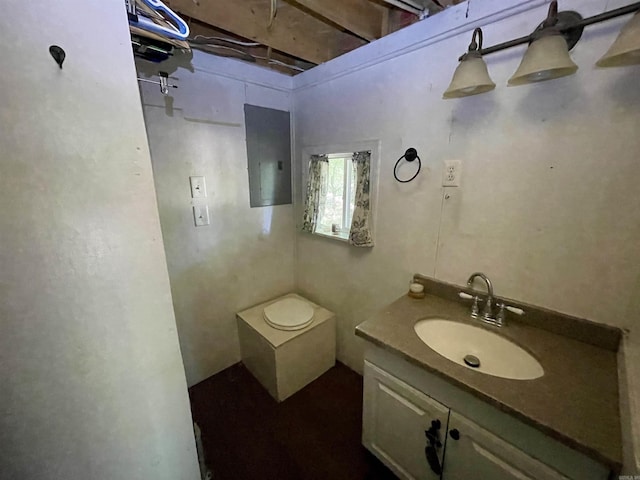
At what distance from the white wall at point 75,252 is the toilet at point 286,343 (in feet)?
3.53

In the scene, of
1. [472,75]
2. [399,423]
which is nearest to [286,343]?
[399,423]

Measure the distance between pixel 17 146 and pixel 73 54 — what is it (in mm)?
204

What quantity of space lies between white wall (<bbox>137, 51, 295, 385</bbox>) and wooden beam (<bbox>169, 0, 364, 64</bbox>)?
1.06 feet

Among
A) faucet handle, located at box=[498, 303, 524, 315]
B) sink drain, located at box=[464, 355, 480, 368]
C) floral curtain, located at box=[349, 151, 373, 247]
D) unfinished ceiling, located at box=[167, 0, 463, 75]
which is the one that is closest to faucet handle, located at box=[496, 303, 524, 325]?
faucet handle, located at box=[498, 303, 524, 315]

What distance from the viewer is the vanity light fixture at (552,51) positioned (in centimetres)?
72

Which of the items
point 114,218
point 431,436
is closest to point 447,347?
point 431,436

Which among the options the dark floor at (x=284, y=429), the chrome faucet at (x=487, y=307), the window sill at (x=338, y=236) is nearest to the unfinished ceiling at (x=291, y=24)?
the window sill at (x=338, y=236)

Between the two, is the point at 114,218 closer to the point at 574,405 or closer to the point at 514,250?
the point at 574,405

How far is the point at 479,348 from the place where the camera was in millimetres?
1186

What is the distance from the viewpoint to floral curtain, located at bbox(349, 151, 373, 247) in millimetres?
1637

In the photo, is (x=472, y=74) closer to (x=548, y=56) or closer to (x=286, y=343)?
(x=548, y=56)

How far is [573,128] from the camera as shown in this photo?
3.24ft

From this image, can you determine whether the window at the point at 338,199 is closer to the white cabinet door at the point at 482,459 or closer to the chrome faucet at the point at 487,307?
the chrome faucet at the point at 487,307

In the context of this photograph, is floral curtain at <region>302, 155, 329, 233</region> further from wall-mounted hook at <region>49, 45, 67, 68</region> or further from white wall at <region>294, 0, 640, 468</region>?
wall-mounted hook at <region>49, 45, 67, 68</region>
